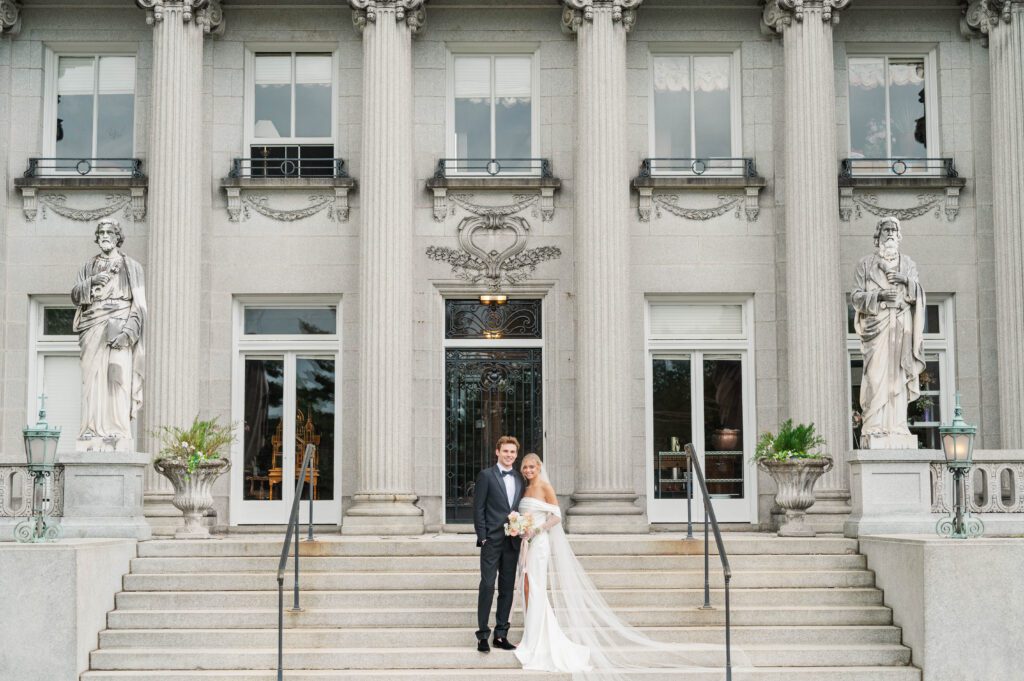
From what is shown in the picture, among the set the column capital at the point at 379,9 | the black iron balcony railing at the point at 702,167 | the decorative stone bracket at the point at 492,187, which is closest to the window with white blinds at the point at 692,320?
the black iron balcony railing at the point at 702,167

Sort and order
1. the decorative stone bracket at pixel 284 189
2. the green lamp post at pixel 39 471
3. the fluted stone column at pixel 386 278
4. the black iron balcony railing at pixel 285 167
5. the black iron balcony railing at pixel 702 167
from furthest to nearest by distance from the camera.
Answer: the black iron balcony railing at pixel 702 167
the black iron balcony railing at pixel 285 167
the decorative stone bracket at pixel 284 189
the fluted stone column at pixel 386 278
the green lamp post at pixel 39 471

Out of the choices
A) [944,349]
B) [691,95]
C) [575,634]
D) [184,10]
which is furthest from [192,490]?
[944,349]

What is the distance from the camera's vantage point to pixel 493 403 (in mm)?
21203

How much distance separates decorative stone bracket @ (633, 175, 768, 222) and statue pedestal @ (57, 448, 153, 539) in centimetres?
896

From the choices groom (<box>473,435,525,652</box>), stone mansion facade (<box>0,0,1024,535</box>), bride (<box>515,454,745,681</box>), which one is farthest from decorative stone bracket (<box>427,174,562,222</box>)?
groom (<box>473,435,525,652</box>)

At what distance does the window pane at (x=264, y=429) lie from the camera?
21.2 metres

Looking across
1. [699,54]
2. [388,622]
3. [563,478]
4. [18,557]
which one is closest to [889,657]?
[388,622]

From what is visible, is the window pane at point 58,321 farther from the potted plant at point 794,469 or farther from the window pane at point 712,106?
the potted plant at point 794,469

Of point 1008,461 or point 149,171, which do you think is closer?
point 1008,461

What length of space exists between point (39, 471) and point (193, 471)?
3.48 meters

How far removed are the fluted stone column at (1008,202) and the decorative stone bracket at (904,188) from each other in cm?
68

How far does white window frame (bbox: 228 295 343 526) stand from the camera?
21062 millimetres

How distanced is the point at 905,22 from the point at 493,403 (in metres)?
9.13

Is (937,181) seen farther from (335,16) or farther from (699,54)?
(335,16)
